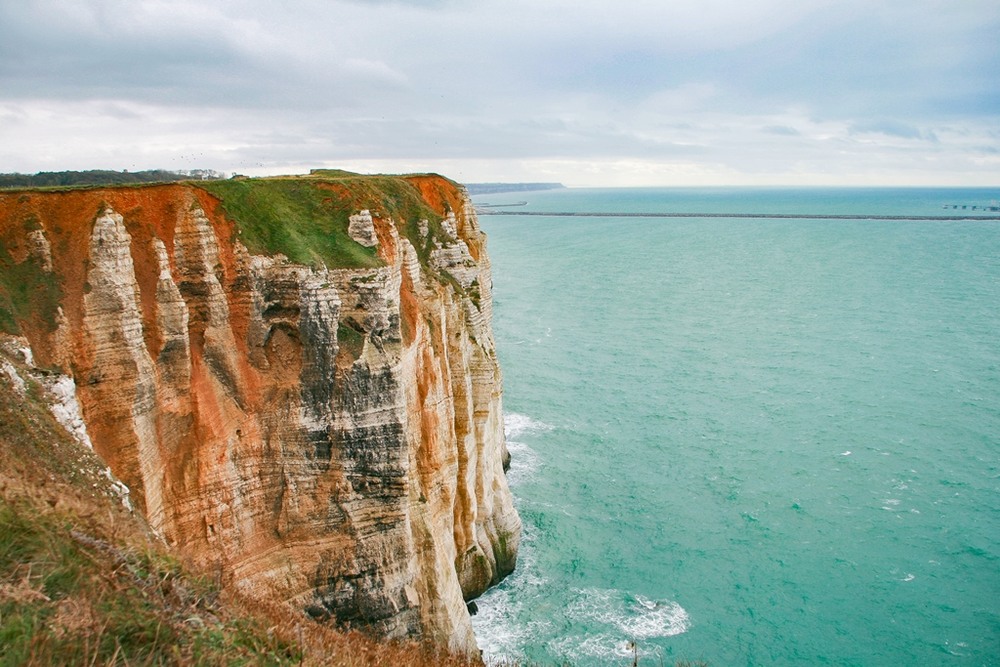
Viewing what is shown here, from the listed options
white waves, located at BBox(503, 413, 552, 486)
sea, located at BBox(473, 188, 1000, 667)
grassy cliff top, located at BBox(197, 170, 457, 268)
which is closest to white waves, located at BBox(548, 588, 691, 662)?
sea, located at BBox(473, 188, 1000, 667)

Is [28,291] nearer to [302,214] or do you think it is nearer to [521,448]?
[302,214]

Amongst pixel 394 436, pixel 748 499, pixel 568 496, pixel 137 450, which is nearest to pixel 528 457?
pixel 568 496

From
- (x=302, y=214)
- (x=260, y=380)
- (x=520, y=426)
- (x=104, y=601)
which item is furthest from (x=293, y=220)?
(x=520, y=426)

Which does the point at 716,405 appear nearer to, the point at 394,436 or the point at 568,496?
the point at 568,496

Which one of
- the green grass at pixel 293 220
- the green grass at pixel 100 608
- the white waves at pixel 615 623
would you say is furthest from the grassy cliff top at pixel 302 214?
the white waves at pixel 615 623

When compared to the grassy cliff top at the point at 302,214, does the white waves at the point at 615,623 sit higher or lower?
lower

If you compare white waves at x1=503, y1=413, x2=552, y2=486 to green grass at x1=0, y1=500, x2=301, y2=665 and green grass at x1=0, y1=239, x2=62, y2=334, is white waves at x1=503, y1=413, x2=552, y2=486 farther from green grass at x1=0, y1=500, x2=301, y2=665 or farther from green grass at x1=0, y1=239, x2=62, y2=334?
green grass at x1=0, y1=500, x2=301, y2=665

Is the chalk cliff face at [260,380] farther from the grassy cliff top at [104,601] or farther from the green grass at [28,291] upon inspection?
the grassy cliff top at [104,601]
